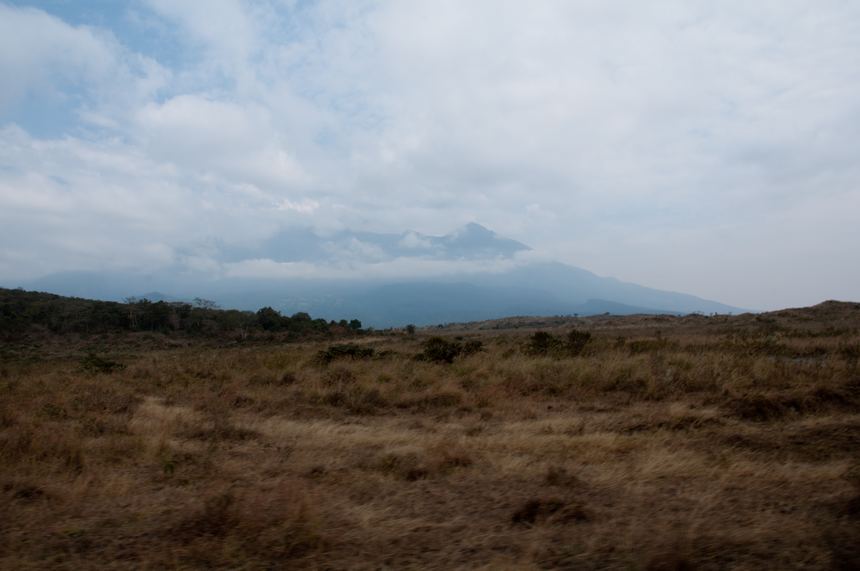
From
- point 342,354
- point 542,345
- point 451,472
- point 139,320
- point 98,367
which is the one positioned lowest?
point 451,472

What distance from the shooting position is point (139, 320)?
45438mm

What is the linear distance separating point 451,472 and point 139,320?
155 ft

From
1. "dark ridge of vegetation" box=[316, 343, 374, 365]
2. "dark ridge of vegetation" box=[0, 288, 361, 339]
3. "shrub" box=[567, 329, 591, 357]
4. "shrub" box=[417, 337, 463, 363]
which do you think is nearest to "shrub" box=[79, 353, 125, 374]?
"dark ridge of vegetation" box=[316, 343, 374, 365]

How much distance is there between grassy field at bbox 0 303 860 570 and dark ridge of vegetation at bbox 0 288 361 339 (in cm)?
3255

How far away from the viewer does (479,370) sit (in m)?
14.0

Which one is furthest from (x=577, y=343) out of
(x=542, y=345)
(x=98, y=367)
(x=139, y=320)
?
(x=139, y=320)

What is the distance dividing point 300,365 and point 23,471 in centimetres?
1049

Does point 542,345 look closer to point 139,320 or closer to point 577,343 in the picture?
point 577,343

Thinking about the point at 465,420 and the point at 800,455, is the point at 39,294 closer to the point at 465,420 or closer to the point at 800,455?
the point at 465,420

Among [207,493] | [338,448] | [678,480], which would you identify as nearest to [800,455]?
[678,480]

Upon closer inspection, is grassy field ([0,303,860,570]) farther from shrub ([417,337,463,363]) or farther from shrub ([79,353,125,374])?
shrub ([417,337,463,363])

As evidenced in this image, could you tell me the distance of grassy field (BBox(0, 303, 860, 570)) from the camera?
391 cm

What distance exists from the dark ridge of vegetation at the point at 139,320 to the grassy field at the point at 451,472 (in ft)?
107

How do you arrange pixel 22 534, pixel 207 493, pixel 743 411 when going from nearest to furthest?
pixel 22 534
pixel 207 493
pixel 743 411
